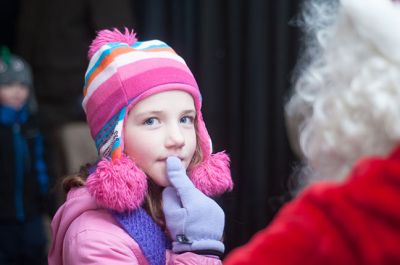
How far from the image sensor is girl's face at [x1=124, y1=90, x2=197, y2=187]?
5.48 ft

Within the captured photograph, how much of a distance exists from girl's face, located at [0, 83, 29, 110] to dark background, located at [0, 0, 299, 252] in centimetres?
27

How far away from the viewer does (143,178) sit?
5.48 feet

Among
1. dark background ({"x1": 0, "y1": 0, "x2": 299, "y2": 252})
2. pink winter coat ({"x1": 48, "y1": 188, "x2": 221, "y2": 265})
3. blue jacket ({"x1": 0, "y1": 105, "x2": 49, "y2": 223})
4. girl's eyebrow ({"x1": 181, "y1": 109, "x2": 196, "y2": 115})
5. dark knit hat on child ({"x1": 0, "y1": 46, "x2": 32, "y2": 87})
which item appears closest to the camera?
pink winter coat ({"x1": 48, "y1": 188, "x2": 221, "y2": 265})

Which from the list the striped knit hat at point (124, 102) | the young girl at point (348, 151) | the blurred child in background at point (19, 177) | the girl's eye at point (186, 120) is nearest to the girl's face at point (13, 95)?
the blurred child in background at point (19, 177)

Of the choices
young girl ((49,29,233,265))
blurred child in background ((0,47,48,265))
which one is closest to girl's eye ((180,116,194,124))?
young girl ((49,29,233,265))

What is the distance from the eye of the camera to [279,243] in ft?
3.29

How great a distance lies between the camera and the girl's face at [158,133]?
1.67m

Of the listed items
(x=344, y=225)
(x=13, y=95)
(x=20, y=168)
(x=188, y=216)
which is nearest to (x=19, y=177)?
(x=20, y=168)

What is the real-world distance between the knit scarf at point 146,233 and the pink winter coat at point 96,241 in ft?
0.05

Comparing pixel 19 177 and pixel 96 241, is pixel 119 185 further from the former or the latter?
pixel 19 177

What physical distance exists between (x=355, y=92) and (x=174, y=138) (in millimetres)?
639

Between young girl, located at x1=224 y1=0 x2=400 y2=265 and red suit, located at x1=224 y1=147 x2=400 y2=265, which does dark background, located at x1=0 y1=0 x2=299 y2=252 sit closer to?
young girl, located at x1=224 y1=0 x2=400 y2=265

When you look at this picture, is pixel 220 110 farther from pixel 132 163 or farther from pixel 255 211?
pixel 132 163

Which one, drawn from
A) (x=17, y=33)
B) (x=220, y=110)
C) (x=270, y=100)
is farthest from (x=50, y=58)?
(x=270, y=100)
